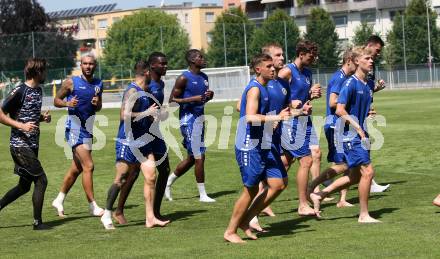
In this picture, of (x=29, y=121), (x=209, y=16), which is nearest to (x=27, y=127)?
(x=29, y=121)

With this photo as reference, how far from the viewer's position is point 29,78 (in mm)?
11469

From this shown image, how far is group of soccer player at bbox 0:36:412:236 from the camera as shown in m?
9.85

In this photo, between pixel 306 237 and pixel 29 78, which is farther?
pixel 29 78

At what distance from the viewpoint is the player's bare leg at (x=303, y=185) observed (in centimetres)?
1151

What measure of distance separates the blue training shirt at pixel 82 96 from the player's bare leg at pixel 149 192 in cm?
173

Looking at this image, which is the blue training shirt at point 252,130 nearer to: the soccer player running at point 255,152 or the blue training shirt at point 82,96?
the soccer player running at point 255,152

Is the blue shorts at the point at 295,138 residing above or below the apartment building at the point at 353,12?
below

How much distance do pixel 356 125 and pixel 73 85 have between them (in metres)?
4.26

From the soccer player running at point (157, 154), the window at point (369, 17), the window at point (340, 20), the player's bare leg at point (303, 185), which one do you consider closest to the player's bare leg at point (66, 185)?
the soccer player running at point (157, 154)

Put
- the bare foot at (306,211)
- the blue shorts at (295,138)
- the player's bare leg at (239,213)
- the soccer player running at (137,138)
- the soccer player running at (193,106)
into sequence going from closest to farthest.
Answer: the player's bare leg at (239,213), the soccer player running at (137,138), the bare foot at (306,211), the blue shorts at (295,138), the soccer player running at (193,106)

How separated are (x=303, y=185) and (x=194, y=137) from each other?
8.90ft

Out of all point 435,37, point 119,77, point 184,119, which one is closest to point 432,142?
point 184,119

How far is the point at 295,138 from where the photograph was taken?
12211mm

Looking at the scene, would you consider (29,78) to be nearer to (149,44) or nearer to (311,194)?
(311,194)
